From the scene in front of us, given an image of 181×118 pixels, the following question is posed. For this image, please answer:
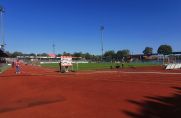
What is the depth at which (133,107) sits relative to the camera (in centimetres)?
1071

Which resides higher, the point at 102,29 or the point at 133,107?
the point at 102,29

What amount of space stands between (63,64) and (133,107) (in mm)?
26287

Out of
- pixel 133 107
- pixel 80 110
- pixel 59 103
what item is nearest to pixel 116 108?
pixel 133 107

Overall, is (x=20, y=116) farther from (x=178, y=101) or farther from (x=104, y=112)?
(x=178, y=101)

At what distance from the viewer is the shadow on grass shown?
957 centimetres

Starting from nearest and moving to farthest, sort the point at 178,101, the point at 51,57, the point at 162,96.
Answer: the point at 178,101, the point at 162,96, the point at 51,57

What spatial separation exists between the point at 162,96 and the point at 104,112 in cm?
385

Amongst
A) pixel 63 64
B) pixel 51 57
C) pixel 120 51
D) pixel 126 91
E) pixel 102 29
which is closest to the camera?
pixel 126 91

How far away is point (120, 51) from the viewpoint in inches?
6796

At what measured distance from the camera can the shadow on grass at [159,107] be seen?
9.57 m

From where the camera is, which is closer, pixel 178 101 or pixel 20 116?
pixel 20 116

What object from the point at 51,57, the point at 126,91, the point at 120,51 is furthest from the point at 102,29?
the point at 126,91

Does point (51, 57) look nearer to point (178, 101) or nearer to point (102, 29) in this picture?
point (102, 29)

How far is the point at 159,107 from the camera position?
10.7 metres
